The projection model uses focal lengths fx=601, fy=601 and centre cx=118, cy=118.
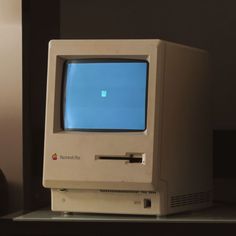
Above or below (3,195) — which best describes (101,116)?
above

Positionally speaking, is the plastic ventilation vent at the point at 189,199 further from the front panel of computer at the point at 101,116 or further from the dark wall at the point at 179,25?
A: the dark wall at the point at 179,25

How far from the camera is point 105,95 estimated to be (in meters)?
1.40

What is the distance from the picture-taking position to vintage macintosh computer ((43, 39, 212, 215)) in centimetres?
135

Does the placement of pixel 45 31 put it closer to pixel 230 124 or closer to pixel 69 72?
pixel 69 72

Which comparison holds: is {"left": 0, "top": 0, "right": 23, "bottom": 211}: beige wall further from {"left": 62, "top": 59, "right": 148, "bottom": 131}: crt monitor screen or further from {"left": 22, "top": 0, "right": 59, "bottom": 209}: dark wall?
{"left": 62, "top": 59, "right": 148, "bottom": 131}: crt monitor screen

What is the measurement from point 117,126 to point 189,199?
0.28 meters

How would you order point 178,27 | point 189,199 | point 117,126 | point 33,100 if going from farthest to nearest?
point 178,27
point 33,100
point 189,199
point 117,126

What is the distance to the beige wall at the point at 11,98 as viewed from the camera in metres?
1.58

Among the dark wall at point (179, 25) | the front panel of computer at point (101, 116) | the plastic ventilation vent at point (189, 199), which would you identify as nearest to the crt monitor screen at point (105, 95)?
the front panel of computer at point (101, 116)

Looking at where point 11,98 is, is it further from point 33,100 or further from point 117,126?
point 117,126

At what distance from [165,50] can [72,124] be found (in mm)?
278

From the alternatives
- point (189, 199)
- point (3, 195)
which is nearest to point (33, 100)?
point (3, 195)

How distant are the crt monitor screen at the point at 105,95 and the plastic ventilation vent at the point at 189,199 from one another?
0.66 ft
